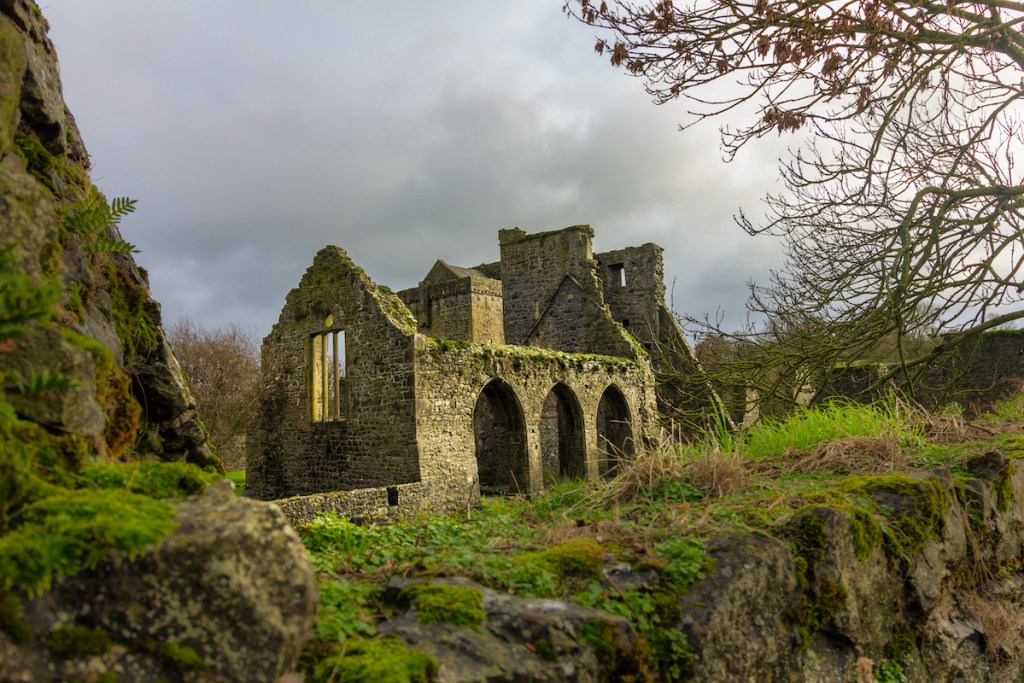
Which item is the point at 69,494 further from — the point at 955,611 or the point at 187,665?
the point at 955,611

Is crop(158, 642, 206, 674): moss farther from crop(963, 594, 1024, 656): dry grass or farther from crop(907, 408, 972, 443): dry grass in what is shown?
crop(907, 408, 972, 443): dry grass

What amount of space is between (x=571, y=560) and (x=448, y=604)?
29.3 inches

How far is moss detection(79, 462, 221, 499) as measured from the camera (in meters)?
2.33

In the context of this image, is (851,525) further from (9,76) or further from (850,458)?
(9,76)

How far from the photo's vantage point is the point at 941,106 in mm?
8203

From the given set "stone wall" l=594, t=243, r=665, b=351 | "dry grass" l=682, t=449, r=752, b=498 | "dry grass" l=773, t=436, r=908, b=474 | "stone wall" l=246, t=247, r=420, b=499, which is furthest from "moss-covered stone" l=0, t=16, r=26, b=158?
"stone wall" l=594, t=243, r=665, b=351

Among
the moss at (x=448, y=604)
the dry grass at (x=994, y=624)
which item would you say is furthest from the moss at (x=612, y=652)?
the dry grass at (x=994, y=624)

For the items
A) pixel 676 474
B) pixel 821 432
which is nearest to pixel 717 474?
pixel 676 474

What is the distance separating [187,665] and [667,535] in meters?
2.57

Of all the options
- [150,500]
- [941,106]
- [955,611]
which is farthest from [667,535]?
[941,106]

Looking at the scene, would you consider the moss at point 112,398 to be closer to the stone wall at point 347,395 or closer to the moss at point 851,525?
the moss at point 851,525

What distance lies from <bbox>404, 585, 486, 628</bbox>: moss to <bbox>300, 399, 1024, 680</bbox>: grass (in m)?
0.01

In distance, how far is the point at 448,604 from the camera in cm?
265

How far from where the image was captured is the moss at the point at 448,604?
259 cm
